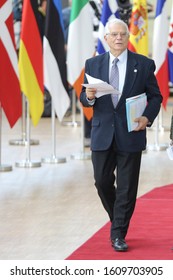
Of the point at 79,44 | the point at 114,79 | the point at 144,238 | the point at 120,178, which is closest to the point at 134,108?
the point at 114,79

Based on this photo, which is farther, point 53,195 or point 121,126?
point 53,195

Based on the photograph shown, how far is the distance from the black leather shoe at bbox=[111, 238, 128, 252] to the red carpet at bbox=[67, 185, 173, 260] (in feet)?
0.12

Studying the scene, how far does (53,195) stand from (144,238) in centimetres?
288

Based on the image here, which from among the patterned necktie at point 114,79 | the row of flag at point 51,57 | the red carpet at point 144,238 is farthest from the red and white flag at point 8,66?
the patterned necktie at point 114,79

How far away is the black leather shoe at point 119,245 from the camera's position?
9.11 meters

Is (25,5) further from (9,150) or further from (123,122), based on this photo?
(123,122)

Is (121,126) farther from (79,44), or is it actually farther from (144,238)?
(79,44)

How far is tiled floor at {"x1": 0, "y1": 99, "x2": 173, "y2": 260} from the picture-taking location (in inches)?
380

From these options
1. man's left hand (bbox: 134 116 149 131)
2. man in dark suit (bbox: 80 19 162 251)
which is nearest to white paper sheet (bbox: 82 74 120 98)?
man in dark suit (bbox: 80 19 162 251)

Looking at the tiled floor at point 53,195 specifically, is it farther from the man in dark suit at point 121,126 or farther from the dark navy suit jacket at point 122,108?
the dark navy suit jacket at point 122,108

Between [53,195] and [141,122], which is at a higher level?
[141,122]

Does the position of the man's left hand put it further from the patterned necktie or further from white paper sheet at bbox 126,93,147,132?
the patterned necktie

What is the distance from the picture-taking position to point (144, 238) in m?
9.67

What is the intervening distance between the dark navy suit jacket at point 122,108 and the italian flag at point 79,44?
6.08m
